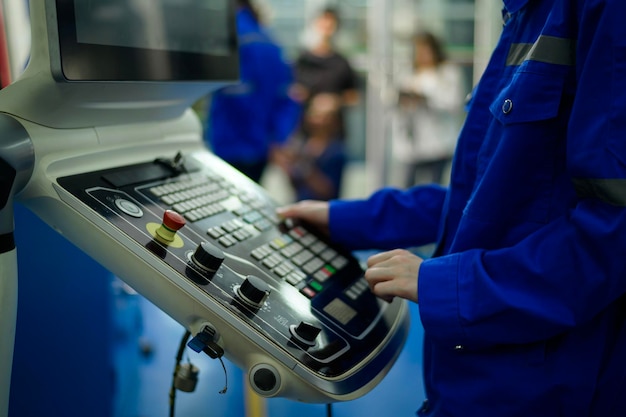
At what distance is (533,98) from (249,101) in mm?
2525

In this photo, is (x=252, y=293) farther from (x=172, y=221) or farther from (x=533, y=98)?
(x=533, y=98)

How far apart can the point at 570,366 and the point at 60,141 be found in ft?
2.26

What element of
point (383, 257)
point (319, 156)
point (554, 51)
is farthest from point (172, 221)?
point (319, 156)

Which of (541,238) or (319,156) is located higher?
(541,238)

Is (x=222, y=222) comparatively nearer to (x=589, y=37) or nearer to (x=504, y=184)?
(x=504, y=184)

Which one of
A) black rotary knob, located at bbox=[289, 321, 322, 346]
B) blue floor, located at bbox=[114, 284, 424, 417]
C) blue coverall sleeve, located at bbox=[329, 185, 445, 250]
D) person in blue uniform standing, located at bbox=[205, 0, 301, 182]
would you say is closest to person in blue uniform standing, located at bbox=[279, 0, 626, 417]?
black rotary knob, located at bbox=[289, 321, 322, 346]

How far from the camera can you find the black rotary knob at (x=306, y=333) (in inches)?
26.7

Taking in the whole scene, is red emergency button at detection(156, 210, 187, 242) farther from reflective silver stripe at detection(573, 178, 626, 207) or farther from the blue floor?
the blue floor

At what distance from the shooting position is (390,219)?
1.05m

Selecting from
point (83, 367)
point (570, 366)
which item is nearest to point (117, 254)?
point (570, 366)

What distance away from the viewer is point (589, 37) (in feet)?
2.09

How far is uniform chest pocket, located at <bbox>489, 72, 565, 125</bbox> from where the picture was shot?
0.67 meters

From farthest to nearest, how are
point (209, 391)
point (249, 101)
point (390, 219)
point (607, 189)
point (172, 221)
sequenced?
1. point (249, 101)
2. point (209, 391)
3. point (390, 219)
4. point (172, 221)
5. point (607, 189)

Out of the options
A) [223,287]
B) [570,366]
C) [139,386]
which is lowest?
[139,386]
